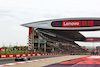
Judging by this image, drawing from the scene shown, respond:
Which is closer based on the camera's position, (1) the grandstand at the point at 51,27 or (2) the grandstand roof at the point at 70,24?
(2) the grandstand roof at the point at 70,24

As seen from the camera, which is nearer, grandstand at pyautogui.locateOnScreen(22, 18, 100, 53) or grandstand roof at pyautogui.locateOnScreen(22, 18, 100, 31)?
grandstand roof at pyautogui.locateOnScreen(22, 18, 100, 31)

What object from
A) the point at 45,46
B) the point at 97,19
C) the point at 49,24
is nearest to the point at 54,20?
the point at 49,24

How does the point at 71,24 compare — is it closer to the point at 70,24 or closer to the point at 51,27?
the point at 70,24

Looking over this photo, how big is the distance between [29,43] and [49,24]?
32.7 ft

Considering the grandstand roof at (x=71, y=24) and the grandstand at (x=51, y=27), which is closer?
the grandstand roof at (x=71, y=24)

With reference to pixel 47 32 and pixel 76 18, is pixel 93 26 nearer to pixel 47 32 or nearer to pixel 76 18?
pixel 76 18

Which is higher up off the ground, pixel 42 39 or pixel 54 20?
pixel 54 20

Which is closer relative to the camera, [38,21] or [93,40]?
[38,21]

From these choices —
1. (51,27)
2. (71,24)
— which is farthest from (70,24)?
(51,27)

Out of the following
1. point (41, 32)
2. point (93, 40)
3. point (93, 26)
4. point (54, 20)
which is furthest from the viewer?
point (93, 40)

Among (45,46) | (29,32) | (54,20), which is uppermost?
(54,20)

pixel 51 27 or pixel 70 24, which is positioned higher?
pixel 70 24

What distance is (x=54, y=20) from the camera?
63.4m

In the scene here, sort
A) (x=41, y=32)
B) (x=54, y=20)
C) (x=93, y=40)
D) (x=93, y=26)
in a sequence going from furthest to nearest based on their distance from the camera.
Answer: (x=93, y=40) → (x=41, y=32) → (x=54, y=20) → (x=93, y=26)
